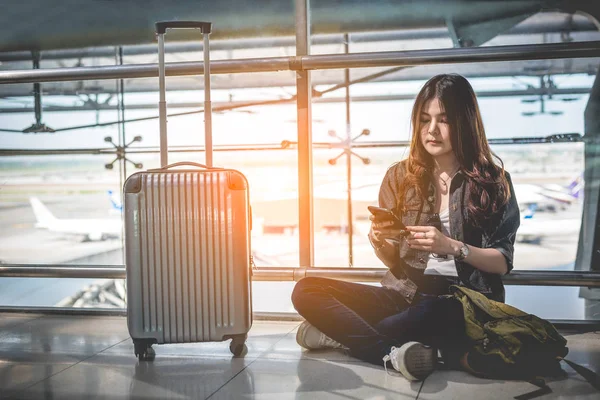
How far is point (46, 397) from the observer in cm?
129

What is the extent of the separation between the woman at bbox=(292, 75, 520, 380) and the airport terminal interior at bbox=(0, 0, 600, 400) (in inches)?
3.2

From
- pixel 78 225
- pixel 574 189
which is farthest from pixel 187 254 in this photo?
pixel 78 225

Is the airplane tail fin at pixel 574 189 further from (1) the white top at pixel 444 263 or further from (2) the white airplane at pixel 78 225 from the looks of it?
(2) the white airplane at pixel 78 225

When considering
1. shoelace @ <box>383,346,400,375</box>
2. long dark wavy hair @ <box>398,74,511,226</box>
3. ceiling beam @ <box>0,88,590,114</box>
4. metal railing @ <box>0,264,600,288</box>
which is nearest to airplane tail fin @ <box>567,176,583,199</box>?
ceiling beam @ <box>0,88,590,114</box>

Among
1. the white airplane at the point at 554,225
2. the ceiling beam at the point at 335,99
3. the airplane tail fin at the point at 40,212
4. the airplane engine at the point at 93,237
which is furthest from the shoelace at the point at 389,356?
the airplane tail fin at the point at 40,212

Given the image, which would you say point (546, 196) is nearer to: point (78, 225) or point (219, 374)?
point (219, 374)

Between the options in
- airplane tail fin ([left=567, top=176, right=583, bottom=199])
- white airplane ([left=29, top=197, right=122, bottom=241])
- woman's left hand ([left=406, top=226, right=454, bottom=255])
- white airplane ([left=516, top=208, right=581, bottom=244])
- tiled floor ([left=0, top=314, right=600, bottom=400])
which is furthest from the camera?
white airplane ([left=29, top=197, right=122, bottom=241])

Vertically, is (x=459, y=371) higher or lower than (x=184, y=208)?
lower

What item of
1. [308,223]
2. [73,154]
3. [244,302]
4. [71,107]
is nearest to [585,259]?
[308,223]

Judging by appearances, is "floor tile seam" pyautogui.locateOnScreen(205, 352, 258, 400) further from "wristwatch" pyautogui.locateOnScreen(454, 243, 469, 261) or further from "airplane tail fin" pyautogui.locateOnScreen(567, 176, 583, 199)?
"airplane tail fin" pyautogui.locateOnScreen(567, 176, 583, 199)

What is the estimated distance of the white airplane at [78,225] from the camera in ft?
35.1

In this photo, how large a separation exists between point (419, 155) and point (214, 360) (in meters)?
0.78

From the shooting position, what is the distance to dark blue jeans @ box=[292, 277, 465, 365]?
1.44m

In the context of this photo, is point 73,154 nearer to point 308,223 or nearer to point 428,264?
point 308,223
